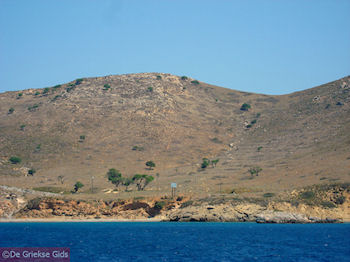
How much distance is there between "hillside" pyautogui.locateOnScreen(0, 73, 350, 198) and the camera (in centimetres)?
10912

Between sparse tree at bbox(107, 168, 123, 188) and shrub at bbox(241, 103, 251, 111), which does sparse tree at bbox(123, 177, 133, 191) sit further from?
shrub at bbox(241, 103, 251, 111)

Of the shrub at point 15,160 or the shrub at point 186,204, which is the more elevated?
the shrub at point 15,160

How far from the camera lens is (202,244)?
165 ft

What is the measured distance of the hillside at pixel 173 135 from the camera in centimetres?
10912

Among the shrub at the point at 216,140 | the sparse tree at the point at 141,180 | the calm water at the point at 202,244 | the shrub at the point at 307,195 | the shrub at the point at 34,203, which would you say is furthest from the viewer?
the shrub at the point at 216,140

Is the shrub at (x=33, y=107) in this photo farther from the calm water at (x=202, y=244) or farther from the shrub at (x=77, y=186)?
the calm water at (x=202, y=244)

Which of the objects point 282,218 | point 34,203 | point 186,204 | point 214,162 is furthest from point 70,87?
point 282,218

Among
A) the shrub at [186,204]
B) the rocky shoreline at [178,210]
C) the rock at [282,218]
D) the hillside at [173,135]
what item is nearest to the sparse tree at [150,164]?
the hillside at [173,135]

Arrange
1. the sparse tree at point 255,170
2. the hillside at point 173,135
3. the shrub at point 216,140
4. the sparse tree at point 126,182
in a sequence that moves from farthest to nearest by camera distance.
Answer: the shrub at point 216,140 < the sparse tree at point 255,170 < the hillside at point 173,135 < the sparse tree at point 126,182

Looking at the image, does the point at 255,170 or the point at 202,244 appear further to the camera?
the point at 255,170

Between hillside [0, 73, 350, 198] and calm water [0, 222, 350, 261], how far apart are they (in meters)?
30.6

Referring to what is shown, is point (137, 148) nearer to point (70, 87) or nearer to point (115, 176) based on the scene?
point (115, 176)

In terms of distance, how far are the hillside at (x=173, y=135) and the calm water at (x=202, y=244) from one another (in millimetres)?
30604

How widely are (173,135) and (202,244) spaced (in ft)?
322
